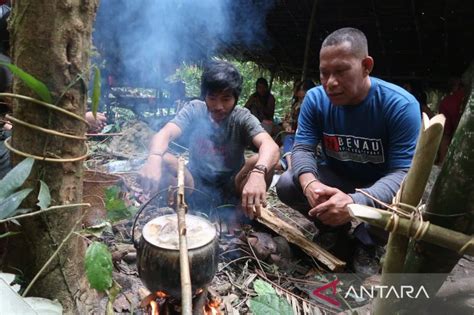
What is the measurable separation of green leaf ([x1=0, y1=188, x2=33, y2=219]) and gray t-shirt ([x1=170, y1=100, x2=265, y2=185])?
2.16 metres

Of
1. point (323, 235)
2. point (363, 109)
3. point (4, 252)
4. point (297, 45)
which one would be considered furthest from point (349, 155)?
point (297, 45)

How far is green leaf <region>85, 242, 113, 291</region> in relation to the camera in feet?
4.00

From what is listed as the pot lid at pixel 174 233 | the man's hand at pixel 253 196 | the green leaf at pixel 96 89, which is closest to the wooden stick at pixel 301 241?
the man's hand at pixel 253 196

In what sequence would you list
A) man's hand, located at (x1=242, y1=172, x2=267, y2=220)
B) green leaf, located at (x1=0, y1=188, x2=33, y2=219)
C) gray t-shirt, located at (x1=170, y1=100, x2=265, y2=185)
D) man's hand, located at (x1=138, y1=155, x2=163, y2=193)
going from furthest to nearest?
gray t-shirt, located at (x1=170, y1=100, x2=265, y2=185) → man's hand, located at (x1=138, y1=155, x2=163, y2=193) → man's hand, located at (x1=242, y1=172, x2=267, y2=220) → green leaf, located at (x1=0, y1=188, x2=33, y2=219)

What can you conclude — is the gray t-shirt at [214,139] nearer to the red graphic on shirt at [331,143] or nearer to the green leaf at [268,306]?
the red graphic on shirt at [331,143]

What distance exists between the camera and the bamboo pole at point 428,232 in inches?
38.4

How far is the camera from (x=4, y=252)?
4.31ft

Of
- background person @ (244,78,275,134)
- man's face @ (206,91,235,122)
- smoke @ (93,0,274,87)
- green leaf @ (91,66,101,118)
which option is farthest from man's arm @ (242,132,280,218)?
background person @ (244,78,275,134)

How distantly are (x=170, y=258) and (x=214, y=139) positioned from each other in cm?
192

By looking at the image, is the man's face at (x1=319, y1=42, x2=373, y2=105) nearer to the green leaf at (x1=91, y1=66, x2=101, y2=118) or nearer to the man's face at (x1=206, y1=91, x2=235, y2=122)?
the man's face at (x1=206, y1=91, x2=235, y2=122)

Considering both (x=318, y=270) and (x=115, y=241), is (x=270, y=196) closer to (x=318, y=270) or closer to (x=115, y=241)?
(x=318, y=270)

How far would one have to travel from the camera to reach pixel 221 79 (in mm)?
2768

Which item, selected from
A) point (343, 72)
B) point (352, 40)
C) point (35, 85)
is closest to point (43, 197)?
point (35, 85)

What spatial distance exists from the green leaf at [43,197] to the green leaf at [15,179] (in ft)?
0.22
